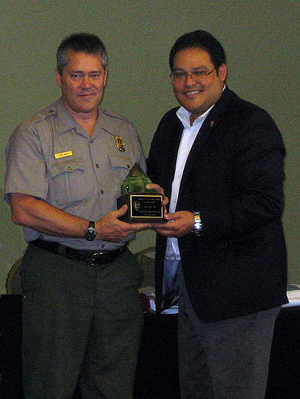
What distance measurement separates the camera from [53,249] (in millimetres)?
2283

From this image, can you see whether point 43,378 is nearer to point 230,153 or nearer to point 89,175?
point 89,175

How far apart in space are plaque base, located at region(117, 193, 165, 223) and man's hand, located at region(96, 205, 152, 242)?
0.02 metres

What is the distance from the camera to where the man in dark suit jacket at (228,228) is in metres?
2.18

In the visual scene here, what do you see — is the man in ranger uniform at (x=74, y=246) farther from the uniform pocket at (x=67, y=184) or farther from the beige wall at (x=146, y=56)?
the beige wall at (x=146, y=56)

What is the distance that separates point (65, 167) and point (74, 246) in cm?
33

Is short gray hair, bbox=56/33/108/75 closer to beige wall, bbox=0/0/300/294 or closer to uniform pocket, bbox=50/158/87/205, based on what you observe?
uniform pocket, bbox=50/158/87/205

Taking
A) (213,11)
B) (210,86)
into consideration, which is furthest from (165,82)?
(210,86)

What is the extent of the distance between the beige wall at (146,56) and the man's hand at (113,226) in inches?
98.7

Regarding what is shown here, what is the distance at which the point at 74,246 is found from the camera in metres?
2.29

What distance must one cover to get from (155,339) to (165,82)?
3.01 meters

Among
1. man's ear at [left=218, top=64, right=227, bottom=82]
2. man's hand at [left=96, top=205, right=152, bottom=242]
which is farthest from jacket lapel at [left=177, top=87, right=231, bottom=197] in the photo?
man's hand at [left=96, top=205, right=152, bottom=242]

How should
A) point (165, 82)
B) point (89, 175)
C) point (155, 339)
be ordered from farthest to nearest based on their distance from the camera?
1. point (165, 82)
2. point (155, 339)
3. point (89, 175)

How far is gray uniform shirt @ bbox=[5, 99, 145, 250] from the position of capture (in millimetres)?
2260

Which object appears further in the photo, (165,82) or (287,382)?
(165,82)
